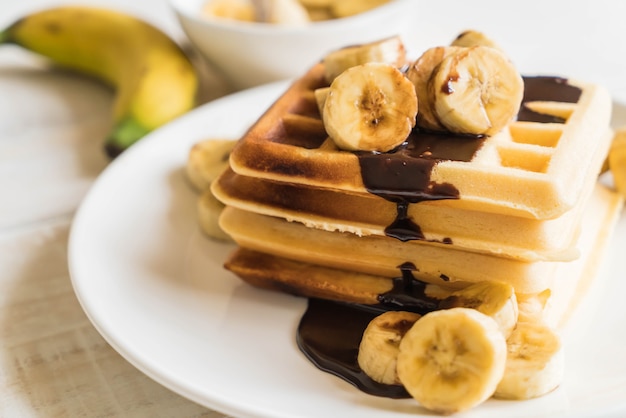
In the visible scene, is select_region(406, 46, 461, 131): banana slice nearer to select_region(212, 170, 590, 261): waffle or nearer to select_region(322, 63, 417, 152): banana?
select_region(322, 63, 417, 152): banana

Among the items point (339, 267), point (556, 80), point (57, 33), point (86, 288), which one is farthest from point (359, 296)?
point (57, 33)

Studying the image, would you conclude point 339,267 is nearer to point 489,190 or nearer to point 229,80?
point 489,190

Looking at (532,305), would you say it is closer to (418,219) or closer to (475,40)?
(418,219)

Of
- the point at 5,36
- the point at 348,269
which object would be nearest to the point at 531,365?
the point at 348,269

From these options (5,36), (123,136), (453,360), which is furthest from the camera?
(5,36)

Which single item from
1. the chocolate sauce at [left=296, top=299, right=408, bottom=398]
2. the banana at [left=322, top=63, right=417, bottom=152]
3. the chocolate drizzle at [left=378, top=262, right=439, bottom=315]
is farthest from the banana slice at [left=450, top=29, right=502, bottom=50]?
the chocolate sauce at [left=296, top=299, right=408, bottom=398]

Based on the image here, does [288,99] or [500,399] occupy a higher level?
[288,99]

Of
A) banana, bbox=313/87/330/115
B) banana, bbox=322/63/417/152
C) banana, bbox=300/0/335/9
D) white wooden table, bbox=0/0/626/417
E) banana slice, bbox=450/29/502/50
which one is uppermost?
banana slice, bbox=450/29/502/50
